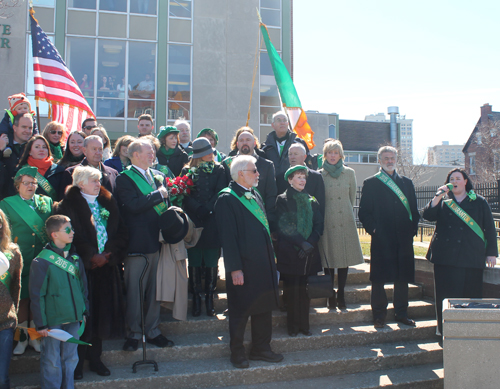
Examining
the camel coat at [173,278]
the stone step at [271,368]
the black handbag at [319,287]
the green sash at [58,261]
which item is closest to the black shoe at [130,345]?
the stone step at [271,368]

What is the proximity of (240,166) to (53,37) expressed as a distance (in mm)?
14659

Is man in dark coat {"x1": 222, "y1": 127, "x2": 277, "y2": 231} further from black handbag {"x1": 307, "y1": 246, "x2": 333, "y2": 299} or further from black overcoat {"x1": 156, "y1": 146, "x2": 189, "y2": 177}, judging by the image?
black handbag {"x1": 307, "y1": 246, "x2": 333, "y2": 299}

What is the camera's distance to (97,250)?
4.14 metres

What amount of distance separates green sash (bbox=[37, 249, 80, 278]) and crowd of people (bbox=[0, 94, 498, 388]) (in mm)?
11

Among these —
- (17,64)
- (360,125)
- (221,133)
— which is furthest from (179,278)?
(360,125)

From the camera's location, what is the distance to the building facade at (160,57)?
1619 centimetres

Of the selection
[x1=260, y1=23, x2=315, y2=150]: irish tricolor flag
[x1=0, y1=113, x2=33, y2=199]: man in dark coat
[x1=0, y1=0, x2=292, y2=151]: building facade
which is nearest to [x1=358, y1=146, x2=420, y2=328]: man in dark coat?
[x1=260, y1=23, x2=315, y2=150]: irish tricolor flag

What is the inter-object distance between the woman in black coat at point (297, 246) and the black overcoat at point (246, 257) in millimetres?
460

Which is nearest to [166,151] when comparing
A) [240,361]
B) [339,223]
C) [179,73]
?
[339,223]

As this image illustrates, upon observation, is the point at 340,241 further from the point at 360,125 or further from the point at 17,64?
the point at 360,125

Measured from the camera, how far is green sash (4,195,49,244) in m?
4.13

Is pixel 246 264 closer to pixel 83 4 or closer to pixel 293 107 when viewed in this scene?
pixel 293 107

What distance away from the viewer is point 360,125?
137 feet

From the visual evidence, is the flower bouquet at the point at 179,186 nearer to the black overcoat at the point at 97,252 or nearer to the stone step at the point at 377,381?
the black overcoat at the point at 97,252
